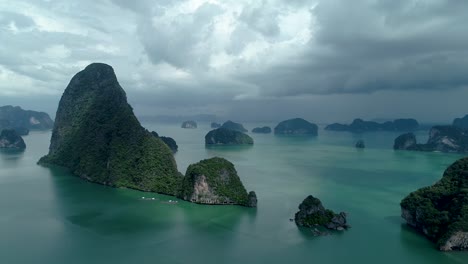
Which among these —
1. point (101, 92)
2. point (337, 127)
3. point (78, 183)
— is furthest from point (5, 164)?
point (337, 127)

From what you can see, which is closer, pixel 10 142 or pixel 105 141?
Result: pixel 105 141

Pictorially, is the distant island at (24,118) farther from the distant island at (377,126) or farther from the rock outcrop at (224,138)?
the distant island at (377,126)

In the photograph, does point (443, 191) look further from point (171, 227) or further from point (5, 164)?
point (5, 164)

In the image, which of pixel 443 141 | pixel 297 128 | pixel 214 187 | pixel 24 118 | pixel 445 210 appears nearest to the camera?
pixel 445 210

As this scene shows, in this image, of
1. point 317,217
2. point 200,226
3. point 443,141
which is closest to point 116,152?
point 200,226

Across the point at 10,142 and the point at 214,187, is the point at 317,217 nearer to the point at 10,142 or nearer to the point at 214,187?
the point at 214,187

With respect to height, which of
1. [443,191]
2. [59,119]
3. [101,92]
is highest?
[101,92]
